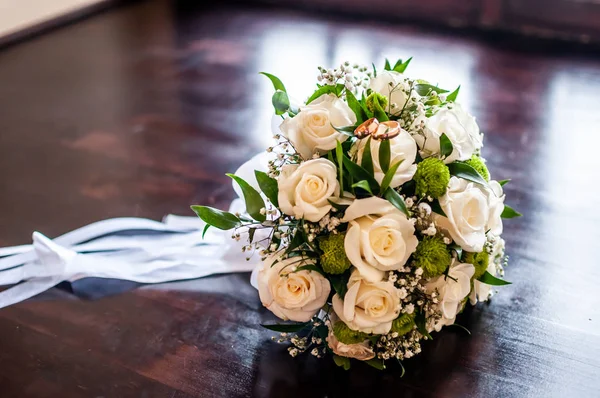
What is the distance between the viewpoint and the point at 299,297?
109cm

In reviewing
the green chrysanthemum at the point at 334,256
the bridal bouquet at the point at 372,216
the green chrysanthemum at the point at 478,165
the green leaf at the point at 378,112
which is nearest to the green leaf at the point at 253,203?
the bridal bouquet at the point at 372,216

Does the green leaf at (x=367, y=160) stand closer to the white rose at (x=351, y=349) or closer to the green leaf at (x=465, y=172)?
the green leaf at (x=465, y=172)

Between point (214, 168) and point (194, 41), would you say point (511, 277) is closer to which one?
point (214, 168)

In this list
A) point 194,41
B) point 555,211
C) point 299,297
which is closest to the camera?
point 299,297

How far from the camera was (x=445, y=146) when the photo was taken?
1.11m

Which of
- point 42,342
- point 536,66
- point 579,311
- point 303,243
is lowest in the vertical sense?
point 42,342

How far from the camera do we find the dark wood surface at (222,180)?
4.02 ft

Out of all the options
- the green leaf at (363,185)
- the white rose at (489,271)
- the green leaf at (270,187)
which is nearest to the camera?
the green leaf at (363,185)

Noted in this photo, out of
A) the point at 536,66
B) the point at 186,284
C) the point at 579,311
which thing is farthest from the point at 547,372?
the point at 536,66

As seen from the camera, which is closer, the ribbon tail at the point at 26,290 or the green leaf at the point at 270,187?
the green leaf at the point at 270,187

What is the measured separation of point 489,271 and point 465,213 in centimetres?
20

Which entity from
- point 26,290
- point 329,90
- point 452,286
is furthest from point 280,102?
point 26,290

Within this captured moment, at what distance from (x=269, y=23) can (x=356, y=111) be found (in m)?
1.98

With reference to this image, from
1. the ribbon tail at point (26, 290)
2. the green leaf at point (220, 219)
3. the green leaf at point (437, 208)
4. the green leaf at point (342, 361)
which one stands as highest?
the green leaf at point (437, 208)
